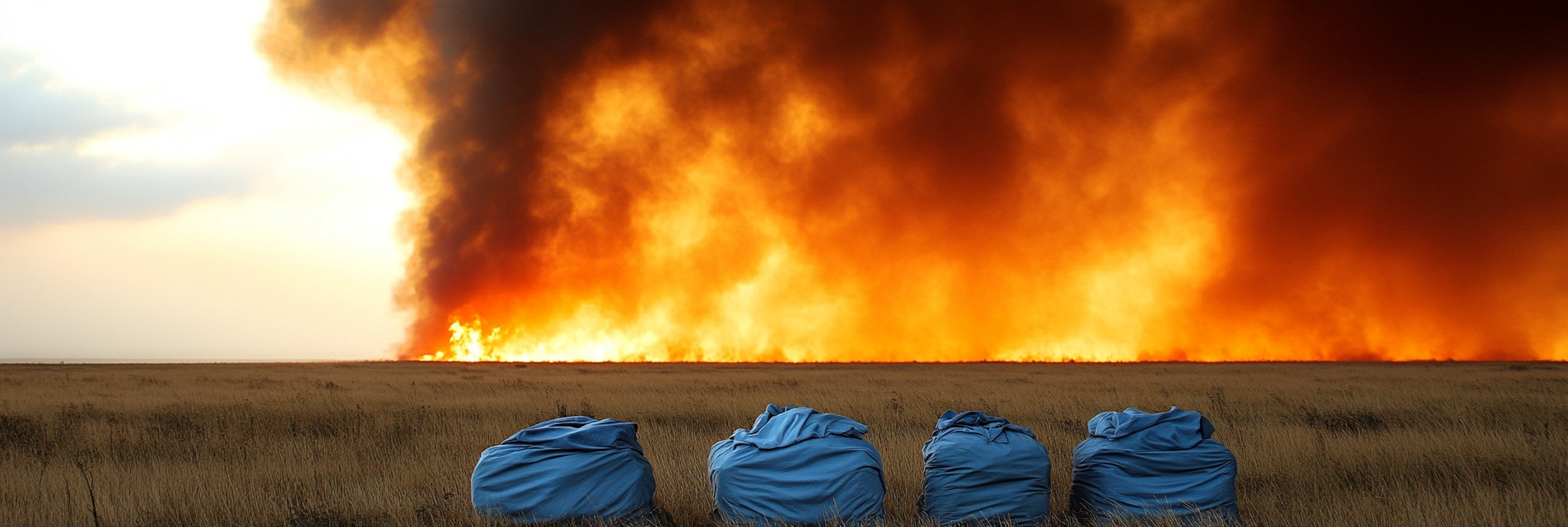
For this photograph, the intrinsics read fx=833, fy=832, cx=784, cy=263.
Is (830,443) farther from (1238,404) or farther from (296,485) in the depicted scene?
(1238,404)

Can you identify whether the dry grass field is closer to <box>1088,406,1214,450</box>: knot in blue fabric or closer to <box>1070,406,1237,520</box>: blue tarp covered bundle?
<box>1070,406,1237,520</box>: blue tarp covered bundle

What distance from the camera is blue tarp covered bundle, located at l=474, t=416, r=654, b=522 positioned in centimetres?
561

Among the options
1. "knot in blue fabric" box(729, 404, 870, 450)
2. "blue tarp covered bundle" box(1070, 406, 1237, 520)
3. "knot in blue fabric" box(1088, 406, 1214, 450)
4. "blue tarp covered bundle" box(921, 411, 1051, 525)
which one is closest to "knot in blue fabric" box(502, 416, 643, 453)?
"knot in blue fabric" box(729, 404, 870, 450)

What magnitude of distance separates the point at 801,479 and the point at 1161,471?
Result: 2.49 meters

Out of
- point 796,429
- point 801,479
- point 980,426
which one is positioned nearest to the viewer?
point 801,479

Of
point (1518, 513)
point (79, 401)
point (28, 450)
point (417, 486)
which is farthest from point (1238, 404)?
point (79, 401)

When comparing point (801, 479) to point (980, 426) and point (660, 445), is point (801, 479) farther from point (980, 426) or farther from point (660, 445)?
point (660, 445)

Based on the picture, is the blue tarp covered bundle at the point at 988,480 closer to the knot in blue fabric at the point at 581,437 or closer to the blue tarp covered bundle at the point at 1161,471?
the blue tarp covered bundle at the point at 1161,471

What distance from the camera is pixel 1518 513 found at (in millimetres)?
5934

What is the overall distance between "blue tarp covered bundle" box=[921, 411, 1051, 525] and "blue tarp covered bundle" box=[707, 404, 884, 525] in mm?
426

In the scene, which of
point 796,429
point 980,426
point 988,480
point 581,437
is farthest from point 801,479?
point 581,437

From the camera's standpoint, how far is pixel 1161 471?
571 cm

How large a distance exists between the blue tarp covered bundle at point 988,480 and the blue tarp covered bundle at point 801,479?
43 cm

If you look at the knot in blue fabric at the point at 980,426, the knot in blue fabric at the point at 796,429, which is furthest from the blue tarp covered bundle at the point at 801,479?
the knot in blue fabric at the point at 980,426
